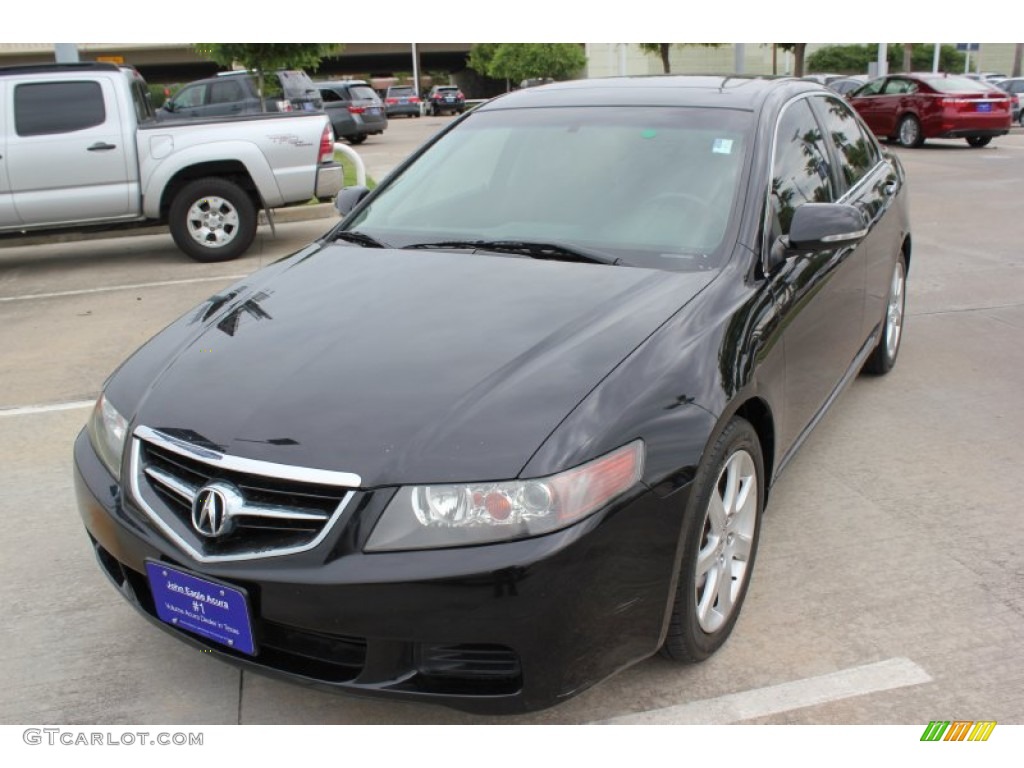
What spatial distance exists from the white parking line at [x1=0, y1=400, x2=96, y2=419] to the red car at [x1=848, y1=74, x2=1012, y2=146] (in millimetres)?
17638

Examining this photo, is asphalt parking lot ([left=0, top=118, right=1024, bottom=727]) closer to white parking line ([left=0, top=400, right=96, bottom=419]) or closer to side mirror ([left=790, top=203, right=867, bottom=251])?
white parking line ([left=0, top=400, right=96, bottom=419])

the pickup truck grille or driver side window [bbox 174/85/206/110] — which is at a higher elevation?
driver side window [bbox 174/85/206/110]

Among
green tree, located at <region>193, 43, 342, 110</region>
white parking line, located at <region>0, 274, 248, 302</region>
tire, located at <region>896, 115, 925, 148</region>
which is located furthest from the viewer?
tire, located at <region>896, 115, 925, 148</region>

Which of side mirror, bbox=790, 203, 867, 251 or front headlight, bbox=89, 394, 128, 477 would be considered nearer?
front headlight, bbox=89, 394, 128, 477

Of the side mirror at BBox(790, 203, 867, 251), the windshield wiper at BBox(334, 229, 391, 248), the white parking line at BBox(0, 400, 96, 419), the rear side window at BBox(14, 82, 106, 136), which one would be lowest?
the white parking line at BBox(0, 400, 96, 419)

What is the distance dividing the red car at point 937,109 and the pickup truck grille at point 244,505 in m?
19.3

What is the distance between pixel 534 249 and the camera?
11.1ft

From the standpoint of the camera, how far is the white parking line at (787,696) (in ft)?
8.64

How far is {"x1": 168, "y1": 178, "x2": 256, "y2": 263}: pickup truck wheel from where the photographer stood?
9.04 m

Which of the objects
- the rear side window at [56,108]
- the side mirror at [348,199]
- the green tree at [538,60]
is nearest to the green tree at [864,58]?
the green tree at [538,60]

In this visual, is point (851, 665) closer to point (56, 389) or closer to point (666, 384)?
point (666, 384)
